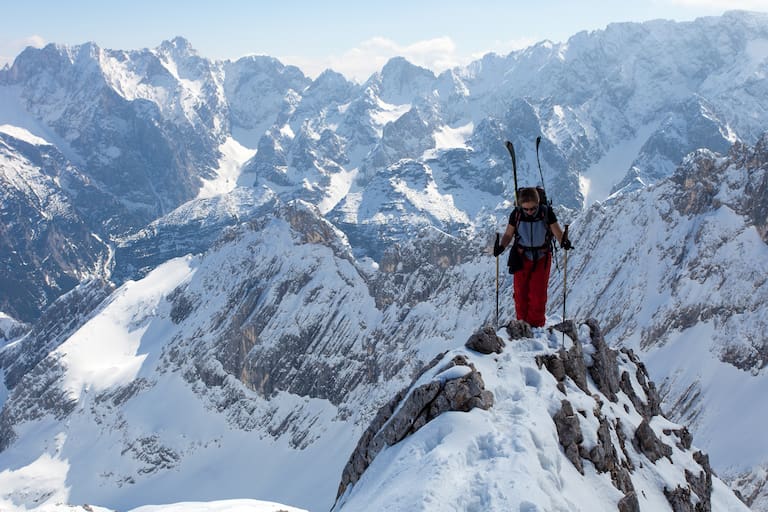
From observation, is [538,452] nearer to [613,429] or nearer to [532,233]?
[532,233]

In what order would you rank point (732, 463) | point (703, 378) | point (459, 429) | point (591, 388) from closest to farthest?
point (459, 429) < point (591, 388) < point (732, 463) < point (703, 378)

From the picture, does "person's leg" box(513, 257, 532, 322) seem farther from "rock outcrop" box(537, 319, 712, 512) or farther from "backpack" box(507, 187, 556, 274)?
"rock outcrop" box(537, 319, 712, 512)

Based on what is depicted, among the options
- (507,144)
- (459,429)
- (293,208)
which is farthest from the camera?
(293,208)

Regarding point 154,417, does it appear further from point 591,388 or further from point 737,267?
point 591,388

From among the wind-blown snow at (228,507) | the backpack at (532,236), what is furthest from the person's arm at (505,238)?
the wind-blown snow at (228,507)

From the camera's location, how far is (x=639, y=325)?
136 m

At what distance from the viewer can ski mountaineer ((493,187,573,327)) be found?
29891 mm

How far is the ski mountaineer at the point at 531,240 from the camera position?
2989 cm

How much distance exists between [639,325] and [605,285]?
1412 centimetres

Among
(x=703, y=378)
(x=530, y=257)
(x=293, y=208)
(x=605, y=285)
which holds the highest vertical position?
(x=530, y=257)

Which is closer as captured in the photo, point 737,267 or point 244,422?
point 737,267

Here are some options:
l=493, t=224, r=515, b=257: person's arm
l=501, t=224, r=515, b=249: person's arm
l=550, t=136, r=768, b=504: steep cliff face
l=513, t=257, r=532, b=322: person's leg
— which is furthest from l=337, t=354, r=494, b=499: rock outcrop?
l=550, t=136, r=768, b=504: steep cliff face

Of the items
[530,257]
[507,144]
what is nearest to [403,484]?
[530,257]

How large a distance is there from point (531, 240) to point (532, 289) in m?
2.60
